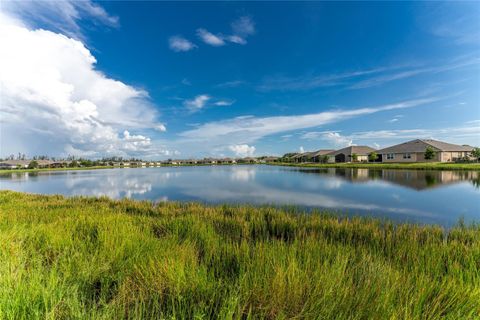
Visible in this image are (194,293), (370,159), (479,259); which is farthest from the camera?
(370,159)

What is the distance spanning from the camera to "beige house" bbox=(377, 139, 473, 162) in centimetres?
3928

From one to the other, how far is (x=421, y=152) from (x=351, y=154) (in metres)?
15.9

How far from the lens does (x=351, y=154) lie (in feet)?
181

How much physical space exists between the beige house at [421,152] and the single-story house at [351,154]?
28.5ft

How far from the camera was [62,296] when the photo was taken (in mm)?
2162

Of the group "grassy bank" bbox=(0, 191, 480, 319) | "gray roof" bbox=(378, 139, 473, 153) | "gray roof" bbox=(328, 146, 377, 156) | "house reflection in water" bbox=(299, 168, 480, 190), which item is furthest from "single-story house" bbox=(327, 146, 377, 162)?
"grassy bank" bbox=(0, 191, 480, 319)

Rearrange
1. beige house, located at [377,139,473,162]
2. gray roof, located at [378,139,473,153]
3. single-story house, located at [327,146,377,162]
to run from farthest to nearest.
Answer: single-story house, located at [327,146,377,162], gray roof, located at [378,139,473,153], beige house, located at [377,139,473,162]

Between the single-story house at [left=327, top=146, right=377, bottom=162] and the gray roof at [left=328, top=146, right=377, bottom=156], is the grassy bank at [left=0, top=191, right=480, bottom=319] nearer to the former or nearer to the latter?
the single-story house at [left=327, top=146, right=377, bottom=162]

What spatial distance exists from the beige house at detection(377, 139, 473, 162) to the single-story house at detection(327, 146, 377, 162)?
8694 mm

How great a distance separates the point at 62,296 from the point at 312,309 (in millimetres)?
2451

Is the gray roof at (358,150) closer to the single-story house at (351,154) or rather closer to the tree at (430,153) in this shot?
the single-story house at (351,154)

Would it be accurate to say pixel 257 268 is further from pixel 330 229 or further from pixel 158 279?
pixel 330 229

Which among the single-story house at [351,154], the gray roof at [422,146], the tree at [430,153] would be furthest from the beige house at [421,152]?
the single-story house at [351,154]

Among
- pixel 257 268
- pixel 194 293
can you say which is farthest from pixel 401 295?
pixel 194 293
